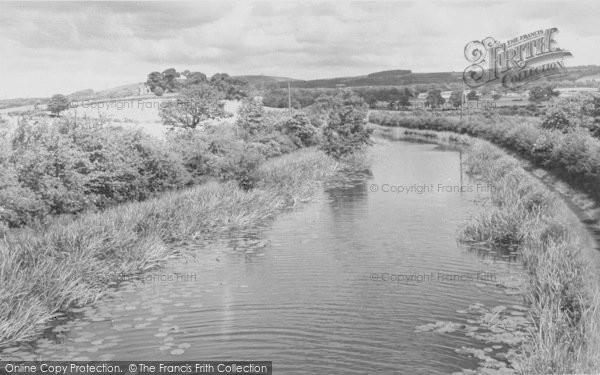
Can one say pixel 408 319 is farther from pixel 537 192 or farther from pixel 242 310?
pixel 537 192

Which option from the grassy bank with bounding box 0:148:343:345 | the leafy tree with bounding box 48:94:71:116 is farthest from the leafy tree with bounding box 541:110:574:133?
the leafy tree with bounding box 48:94:71:116

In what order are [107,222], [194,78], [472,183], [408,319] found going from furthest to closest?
[194,78]
[472,183]
[107,222]
[408,319]

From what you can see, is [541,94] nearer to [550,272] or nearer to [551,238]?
[551,238]

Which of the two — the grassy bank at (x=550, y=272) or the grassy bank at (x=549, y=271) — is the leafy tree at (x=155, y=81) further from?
the grassy bank at (x=550, y=272)

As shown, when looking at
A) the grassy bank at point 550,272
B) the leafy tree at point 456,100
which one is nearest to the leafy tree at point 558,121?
the grassy bank at point 550,272

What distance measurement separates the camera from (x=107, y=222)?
1669cm

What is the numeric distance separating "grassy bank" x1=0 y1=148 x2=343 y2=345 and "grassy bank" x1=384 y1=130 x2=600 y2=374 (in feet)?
27.6

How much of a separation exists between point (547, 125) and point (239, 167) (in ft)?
76.3

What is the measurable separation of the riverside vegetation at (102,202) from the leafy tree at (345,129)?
36.1ft

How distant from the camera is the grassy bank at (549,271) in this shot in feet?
30.0

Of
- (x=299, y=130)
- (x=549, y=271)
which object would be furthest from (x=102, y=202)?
(x=299, y=130)

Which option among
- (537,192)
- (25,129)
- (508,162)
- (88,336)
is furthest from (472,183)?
(88,336)

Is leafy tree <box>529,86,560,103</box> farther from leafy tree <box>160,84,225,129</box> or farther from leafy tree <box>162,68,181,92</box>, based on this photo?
leafy tree <box>160,84,225,129</box>

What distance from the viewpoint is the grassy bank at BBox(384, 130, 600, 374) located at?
9.14 m
